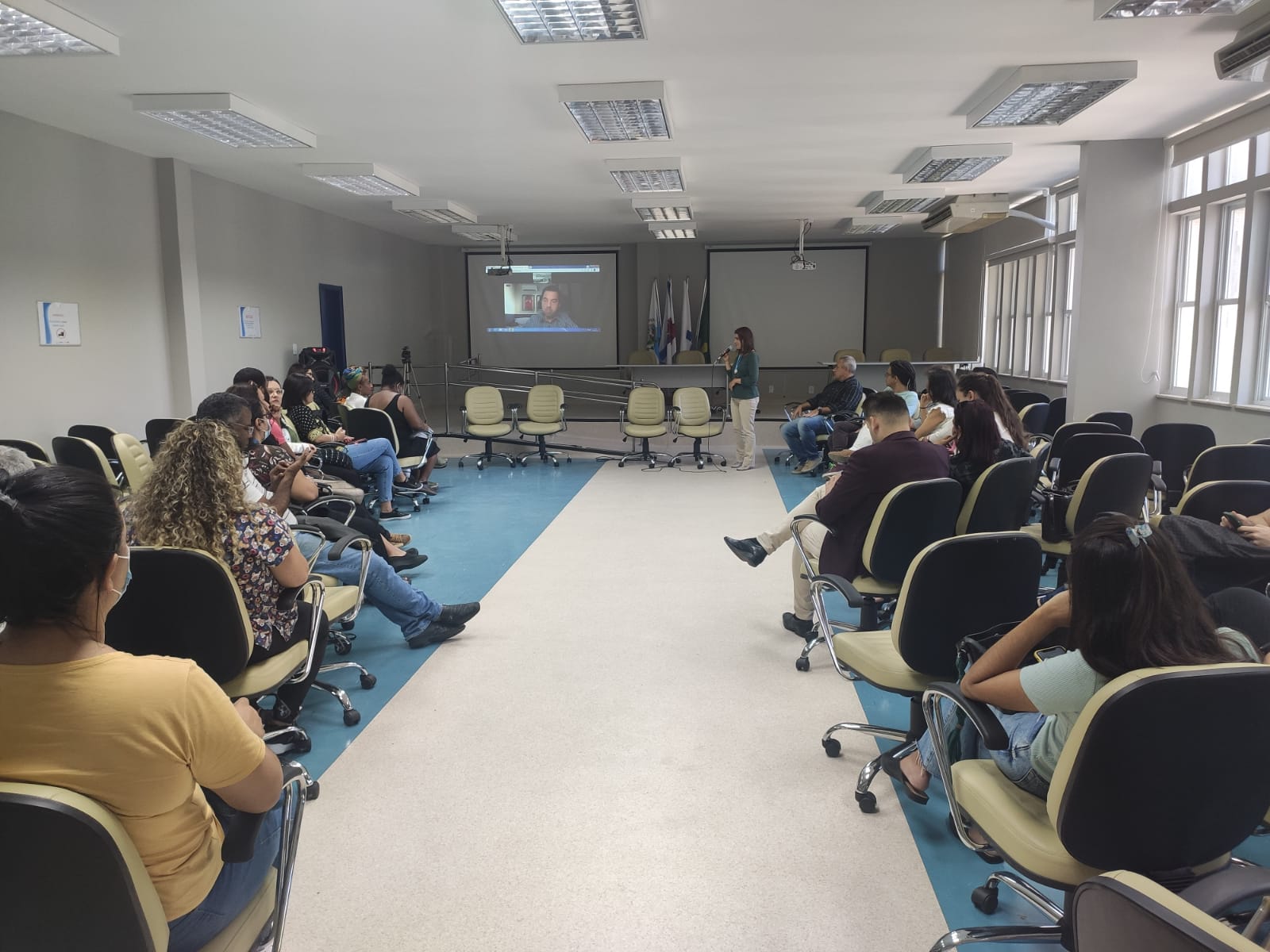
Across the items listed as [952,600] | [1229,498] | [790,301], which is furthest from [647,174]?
[790,301]

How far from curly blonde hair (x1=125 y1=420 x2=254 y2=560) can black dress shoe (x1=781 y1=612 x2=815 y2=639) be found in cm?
259

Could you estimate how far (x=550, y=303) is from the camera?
16094 millimetres

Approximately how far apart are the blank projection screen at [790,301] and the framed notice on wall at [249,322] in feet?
27.6

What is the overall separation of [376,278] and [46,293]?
283 inches

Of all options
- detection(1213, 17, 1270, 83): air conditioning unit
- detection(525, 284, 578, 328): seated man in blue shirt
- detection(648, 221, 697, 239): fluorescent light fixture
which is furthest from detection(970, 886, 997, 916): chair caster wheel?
detection(525, 284, 578, 328): seated man in blue shirt

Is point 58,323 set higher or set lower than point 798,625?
higher

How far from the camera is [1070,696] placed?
1658 mm

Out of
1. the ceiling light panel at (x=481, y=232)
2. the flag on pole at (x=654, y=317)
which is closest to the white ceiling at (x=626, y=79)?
the ceiling light panel at (x=481, y=232)

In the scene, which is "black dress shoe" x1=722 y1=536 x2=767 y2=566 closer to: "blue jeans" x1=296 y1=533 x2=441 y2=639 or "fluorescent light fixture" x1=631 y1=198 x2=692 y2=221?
"blue jeans" x1=296 y1=533 x2=441 y2=639

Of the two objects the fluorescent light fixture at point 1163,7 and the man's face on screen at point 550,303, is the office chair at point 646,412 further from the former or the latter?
the man's face on screen at point 550,303

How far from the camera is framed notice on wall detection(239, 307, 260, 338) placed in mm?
9297

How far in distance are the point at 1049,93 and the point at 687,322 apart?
10227 millimetres

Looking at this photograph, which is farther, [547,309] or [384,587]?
[547,309]

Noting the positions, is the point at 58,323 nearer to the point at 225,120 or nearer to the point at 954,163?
the point at 225,120
